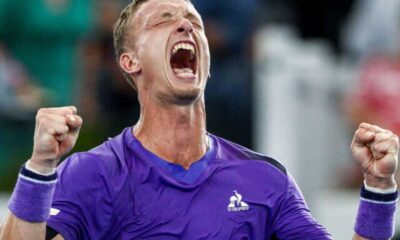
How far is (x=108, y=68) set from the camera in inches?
465

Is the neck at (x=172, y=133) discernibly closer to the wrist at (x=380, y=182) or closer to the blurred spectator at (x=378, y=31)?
the wrist at (x=380, y=182)

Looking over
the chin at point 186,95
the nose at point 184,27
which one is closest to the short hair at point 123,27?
the nose at point 184,27

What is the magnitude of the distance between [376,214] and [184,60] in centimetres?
114

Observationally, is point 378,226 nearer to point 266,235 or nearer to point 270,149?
point 266,235

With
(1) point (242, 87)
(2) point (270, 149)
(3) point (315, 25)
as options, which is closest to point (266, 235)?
(2) point (270, 149)

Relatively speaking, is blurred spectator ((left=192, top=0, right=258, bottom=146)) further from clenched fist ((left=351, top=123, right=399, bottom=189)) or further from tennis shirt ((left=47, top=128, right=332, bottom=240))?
clenched fist ((left=351, top=123, right=399, bottom=189))

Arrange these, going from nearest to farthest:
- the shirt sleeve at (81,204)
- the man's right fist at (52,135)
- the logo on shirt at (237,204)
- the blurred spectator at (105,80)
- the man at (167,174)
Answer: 1. the man's right fist at (52,135)
2. the man at (167,174)
3. the shirt sleeve at (81,204)
4. the logo on shirt at (237,204)
5. the blurred spectator at (105,80)

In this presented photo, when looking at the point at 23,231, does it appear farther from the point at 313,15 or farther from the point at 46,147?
the point at 313,15

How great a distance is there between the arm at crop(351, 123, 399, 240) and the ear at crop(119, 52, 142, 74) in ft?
3.55

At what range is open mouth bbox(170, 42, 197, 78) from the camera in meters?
6.18

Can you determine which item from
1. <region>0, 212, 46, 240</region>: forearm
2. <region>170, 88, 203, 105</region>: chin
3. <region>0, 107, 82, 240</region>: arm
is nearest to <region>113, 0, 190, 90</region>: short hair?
<region>170, 88, 203, 105</region>: chin

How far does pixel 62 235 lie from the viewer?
570 centimetres

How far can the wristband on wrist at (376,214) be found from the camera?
19.7 feet

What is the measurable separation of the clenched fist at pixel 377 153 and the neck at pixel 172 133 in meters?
0.75
